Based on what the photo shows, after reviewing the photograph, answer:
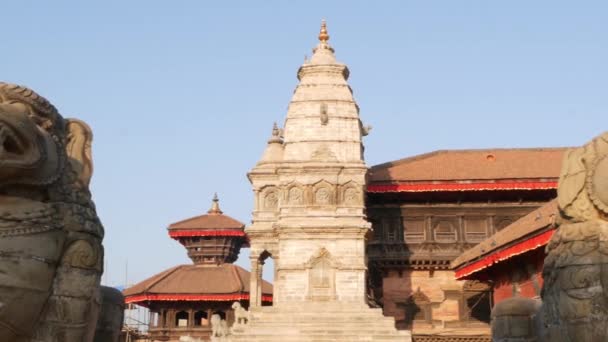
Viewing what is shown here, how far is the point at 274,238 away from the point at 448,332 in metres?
9.07

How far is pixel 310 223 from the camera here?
33.8m

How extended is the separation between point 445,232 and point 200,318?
53.2 ft

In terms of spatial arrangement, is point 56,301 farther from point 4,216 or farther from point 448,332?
point 448,332

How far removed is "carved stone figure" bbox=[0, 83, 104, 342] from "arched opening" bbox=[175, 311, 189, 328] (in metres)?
38.6

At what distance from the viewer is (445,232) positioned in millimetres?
36719

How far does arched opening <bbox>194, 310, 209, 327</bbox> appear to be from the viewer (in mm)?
44844

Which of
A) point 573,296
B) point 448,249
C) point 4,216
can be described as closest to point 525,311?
point 573,296

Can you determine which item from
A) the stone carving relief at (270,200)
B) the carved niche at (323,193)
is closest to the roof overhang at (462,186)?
the carved niche at (323,193)

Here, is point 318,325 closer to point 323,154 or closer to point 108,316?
point 323,154

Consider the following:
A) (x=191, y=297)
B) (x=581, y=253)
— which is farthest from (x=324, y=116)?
(x=581, y=253)

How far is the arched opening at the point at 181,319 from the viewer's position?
4444 cm

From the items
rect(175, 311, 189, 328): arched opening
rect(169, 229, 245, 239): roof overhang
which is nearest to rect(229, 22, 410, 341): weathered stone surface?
rect(175, 311, 189, 328): arched opening

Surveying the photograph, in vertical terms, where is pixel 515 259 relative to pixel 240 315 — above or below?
above

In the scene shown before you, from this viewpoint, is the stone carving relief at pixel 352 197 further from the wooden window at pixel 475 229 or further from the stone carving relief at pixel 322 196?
the wooden window at pixel 475 229
